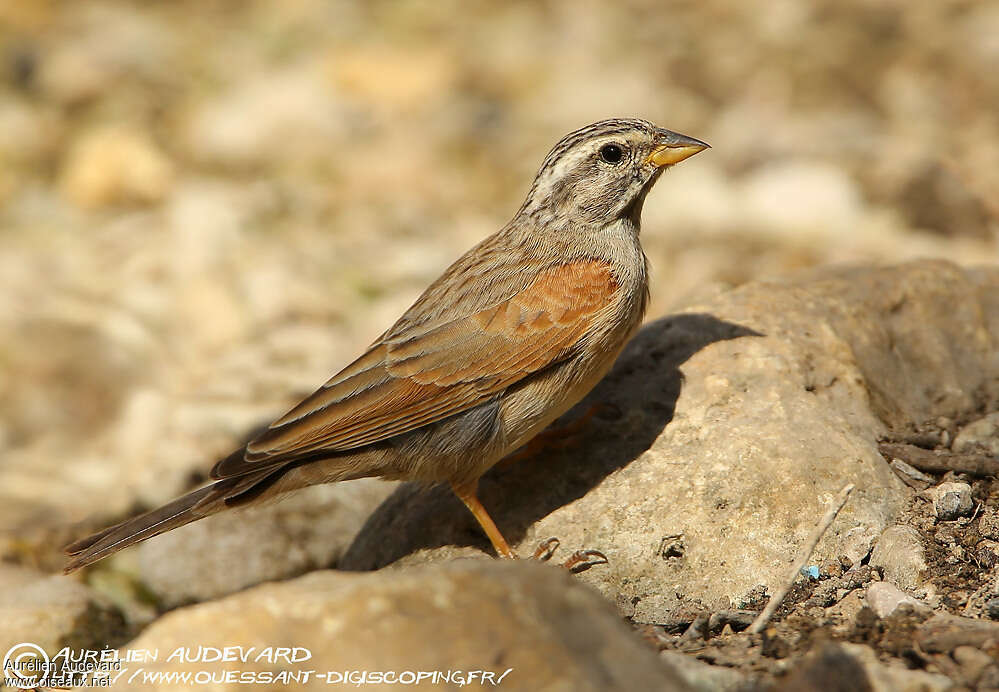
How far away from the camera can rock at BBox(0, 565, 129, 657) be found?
225 inches

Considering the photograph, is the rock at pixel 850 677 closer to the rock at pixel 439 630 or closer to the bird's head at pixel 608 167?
the rock at pixel 439 630

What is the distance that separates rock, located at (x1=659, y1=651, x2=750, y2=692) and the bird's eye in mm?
2863

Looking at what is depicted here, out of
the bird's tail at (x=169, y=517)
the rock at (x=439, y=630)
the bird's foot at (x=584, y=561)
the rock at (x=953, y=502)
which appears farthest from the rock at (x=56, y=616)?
the rock at (x=953, y=502)

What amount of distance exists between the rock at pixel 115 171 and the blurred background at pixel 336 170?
0.02 metres

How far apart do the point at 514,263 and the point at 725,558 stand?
1.92m

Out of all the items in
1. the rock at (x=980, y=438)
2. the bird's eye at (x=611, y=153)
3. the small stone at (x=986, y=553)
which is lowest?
the small stone at (x=986, y=553)

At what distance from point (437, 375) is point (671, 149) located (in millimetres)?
1788

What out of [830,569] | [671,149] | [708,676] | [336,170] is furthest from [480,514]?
[336,170]

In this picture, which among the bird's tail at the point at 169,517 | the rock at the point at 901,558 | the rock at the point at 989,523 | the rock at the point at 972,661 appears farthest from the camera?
the bird's tail at the point at 169,517

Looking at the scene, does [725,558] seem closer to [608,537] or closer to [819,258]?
[608,537]

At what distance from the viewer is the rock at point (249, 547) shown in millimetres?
6554

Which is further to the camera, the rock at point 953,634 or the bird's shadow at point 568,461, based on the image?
the bird's shadow at point 568,461

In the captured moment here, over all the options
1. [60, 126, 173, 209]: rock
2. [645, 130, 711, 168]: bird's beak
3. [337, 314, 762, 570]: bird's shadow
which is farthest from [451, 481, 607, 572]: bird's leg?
[60, 126, 173, 209]: rock

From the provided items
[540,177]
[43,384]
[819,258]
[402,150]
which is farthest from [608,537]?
[402,150]
